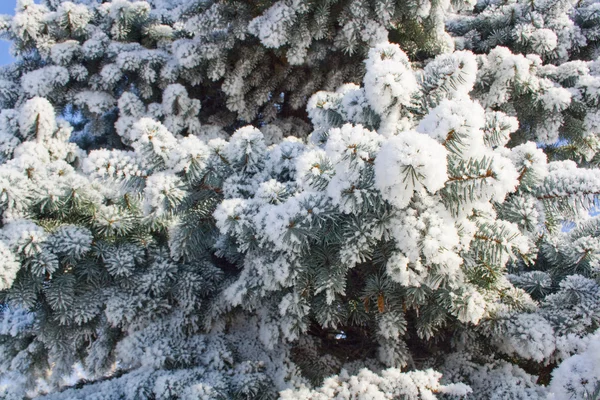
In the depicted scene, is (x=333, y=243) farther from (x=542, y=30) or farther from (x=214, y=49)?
(x=542, y=30)

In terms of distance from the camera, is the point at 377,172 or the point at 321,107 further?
the point at 321,107

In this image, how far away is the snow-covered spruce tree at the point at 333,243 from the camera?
1.26 m

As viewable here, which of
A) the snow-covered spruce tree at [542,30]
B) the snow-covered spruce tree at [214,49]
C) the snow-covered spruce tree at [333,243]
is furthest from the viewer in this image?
the snow-covered spruce tree at [542,30]

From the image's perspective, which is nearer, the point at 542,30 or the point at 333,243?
the point at 333,243

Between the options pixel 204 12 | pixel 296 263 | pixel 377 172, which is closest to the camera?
pixel 377 172

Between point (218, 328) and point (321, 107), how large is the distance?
3.13 feet

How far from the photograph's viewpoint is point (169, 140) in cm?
160

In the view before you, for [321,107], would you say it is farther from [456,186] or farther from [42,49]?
[42,49]

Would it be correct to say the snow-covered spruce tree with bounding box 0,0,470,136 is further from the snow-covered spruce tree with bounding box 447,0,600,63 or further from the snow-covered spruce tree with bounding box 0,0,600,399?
the snow-covered spruce tree with bounding box 447,0,600,63

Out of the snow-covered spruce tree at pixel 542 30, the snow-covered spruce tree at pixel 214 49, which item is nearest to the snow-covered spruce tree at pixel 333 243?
the snow-covered spruce tree at pixel 214 49

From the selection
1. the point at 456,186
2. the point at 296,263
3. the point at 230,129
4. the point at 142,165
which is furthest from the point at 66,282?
the point at 230,129

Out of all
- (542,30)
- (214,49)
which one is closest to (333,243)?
(214,49)

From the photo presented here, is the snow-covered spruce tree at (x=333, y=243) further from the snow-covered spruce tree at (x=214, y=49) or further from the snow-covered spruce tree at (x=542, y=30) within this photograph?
the snow-covered spruce tree at (x=542, y=30)

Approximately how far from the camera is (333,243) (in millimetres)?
1418
